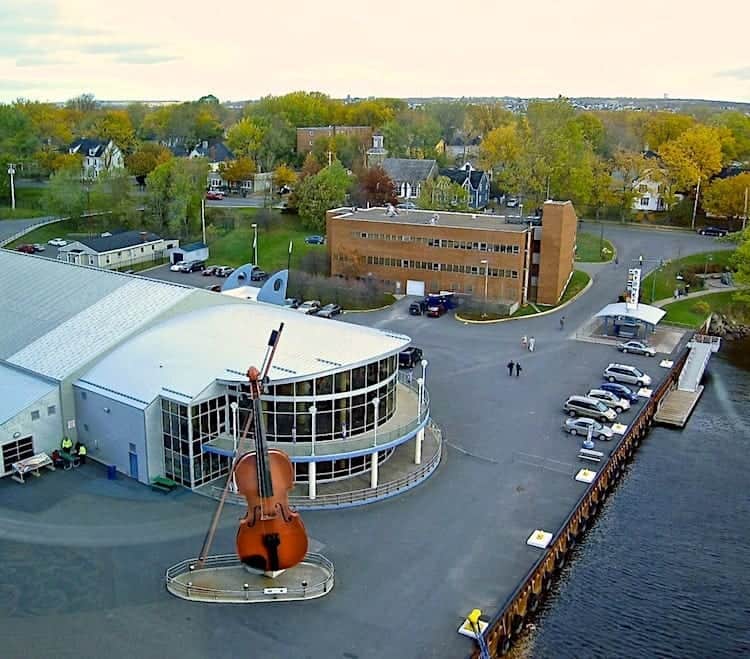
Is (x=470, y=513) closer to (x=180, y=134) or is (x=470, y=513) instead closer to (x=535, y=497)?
(x=535, y=497)

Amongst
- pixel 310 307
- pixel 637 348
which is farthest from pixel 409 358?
pixel 637 348

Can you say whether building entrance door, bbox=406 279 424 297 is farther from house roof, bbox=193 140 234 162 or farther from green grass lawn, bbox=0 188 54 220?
house roof, bbox=193 140 234 162

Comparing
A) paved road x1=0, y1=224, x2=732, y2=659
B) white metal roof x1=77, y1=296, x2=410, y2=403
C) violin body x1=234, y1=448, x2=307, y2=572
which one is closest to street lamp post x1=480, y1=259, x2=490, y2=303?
paved road x1=0, y1=224, x2=732, y2=659

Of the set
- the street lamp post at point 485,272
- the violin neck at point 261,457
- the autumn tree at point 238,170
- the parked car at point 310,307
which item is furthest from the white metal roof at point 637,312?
the autumn tree at point 238,170

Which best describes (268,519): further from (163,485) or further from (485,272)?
(485,272)

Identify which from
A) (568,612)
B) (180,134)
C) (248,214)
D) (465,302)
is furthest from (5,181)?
(568,612)

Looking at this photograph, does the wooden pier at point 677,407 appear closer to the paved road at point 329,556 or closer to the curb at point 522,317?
the paved road at point 329,556
